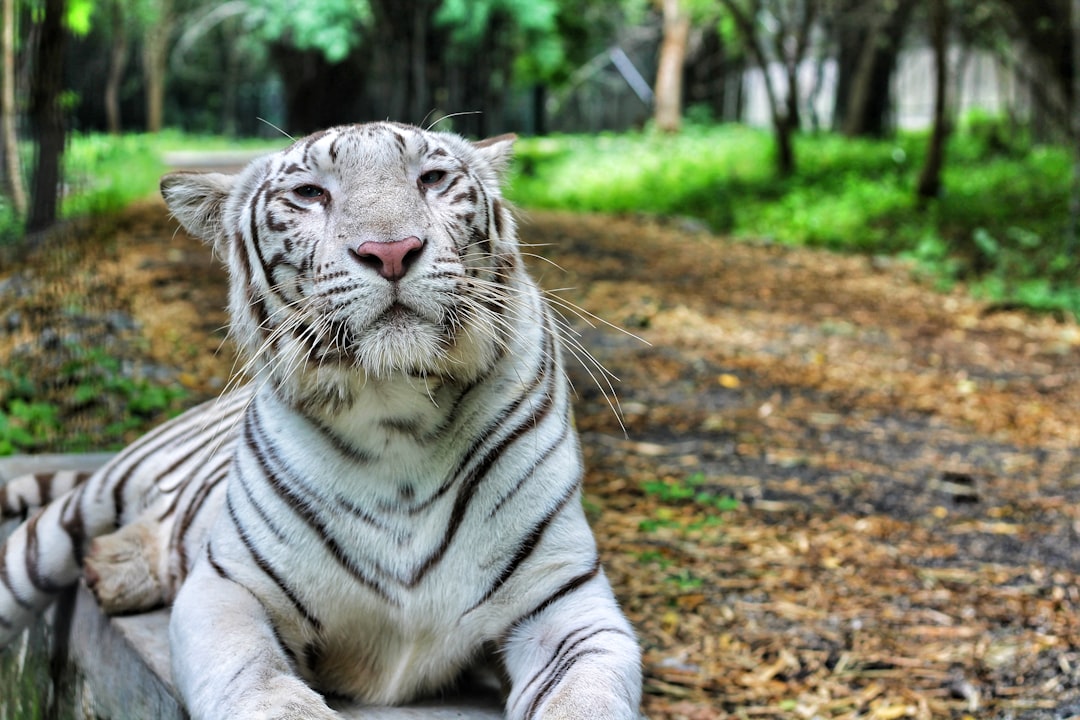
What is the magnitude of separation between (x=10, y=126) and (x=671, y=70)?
13089mm

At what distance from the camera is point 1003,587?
12.0 ft

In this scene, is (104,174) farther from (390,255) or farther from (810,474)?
(390,255)

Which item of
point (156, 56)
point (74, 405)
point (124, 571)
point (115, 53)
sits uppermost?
point (156, 56)

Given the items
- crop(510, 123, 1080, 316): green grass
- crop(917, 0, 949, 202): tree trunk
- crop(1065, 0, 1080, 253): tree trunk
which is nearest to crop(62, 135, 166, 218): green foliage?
crop(510, 123, 1080, 316): green grass

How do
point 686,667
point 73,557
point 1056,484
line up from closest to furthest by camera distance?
1. point 73,557
2. point 686,667
3. point 1056,484

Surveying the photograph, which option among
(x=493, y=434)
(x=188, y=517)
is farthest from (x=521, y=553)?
(x=188, y=517)

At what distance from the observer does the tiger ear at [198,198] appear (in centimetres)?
225

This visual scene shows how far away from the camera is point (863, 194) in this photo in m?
12.2

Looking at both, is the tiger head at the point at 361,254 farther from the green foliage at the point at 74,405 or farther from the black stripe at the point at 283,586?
the green foliage at the point at 74,405

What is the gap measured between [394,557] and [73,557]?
1287mm

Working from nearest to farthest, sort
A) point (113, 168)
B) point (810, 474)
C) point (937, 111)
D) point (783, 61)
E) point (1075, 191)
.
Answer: point (810, 474) → point (1075, 191) → point (937, 111) → point (113, 168) → point (783, 61)

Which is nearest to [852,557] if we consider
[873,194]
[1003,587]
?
[1003,587]

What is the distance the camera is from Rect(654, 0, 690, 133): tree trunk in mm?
17734

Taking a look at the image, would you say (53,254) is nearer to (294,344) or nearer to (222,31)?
(294,344)
